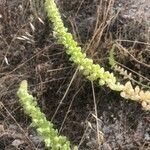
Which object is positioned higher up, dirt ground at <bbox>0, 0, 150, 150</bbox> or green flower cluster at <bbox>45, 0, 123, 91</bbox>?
green flower cluster at <bbox>45, 0, 123, 91</bbox>

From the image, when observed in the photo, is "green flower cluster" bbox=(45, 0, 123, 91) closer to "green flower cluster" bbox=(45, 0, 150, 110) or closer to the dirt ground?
"green flower cluster" bbox=(45, 0, 150, 110)

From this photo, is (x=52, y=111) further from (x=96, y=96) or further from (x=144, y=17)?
(x=144, y=17)

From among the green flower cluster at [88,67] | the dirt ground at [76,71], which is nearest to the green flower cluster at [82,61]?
the green flower cluster at [88,67]

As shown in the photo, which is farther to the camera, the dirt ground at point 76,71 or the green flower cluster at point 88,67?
the dirt ground at point 76,71

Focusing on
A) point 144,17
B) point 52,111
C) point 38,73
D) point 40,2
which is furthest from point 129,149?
point 40,2

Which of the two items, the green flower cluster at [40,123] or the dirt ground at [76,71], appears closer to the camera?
the green flower cluster at [40,123]

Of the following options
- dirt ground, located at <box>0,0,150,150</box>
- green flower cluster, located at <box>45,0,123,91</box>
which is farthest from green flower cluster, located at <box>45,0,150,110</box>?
dirt ground, located at <box>0,0,150,150</box>

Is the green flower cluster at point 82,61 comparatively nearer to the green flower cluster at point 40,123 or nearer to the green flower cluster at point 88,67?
the green flower cluster at point 88,67

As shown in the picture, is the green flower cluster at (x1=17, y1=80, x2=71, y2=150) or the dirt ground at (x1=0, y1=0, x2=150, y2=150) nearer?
the green flower cluster at (x1=17, y1=80, x2=71, y2=150)

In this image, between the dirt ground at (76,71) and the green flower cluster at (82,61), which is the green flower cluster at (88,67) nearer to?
the green flower cluster at (82,61)

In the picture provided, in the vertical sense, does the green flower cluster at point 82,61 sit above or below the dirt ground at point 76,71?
above
